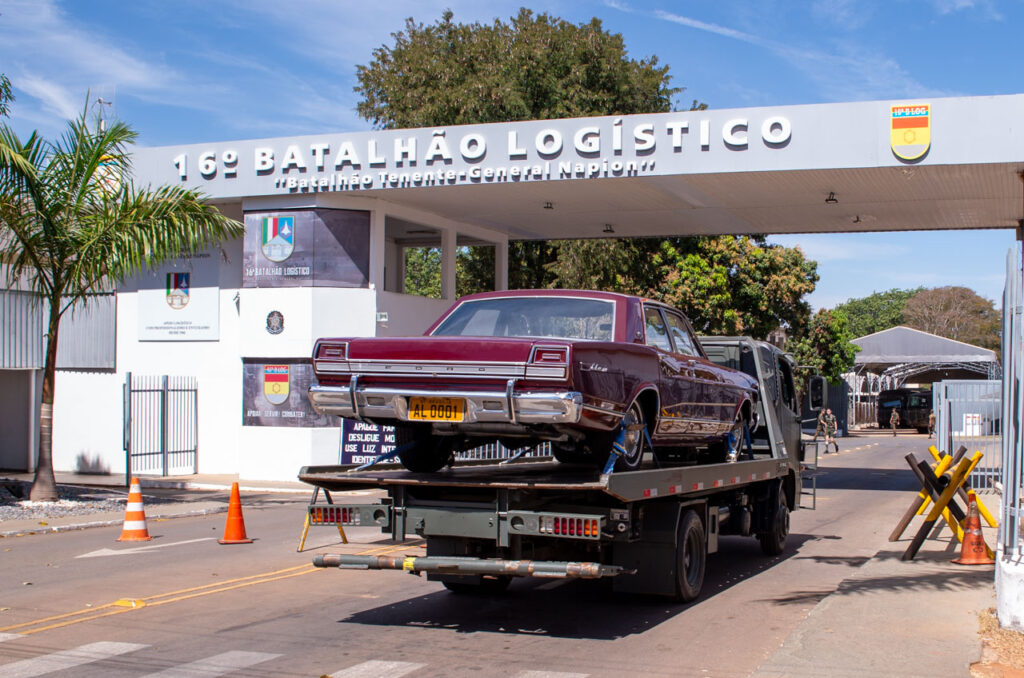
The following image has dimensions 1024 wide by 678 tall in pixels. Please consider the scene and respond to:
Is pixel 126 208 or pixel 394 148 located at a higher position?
pixel 394 148

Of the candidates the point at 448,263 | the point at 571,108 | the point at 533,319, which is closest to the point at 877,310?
the point at 571,108

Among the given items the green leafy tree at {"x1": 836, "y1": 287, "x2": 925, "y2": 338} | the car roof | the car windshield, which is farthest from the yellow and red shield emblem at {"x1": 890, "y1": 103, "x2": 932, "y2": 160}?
the green leafy tree at {"x1": 836, "y1": 287, "x2": 925, "y2": 338}

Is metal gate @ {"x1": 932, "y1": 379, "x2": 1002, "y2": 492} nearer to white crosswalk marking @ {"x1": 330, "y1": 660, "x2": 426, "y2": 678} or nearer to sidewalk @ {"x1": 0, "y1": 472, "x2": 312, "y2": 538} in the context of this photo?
sidewalk @ {"x1": 0, "y1": 472, "x2": 312, "y2": 538}

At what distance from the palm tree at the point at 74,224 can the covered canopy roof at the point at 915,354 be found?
55.3 m

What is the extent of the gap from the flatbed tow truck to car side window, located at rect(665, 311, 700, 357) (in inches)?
45.2

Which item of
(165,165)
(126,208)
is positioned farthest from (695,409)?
(165,165)

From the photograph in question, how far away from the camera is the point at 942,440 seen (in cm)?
2308

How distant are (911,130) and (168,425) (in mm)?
16887

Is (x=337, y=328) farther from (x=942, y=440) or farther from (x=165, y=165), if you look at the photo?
(x=942, y=440)

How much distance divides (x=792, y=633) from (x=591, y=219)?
61.1ft

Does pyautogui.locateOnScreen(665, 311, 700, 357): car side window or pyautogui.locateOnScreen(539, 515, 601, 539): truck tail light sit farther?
pyautogui.locateOnScreen(665, 311, 700, 357): car side window

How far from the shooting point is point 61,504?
56.8 ft

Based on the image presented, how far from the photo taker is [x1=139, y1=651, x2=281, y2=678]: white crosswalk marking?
270 inches

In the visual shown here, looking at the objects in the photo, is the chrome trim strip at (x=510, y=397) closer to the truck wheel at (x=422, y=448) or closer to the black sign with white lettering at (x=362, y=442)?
the truck wheel at (x=422, y=448)
